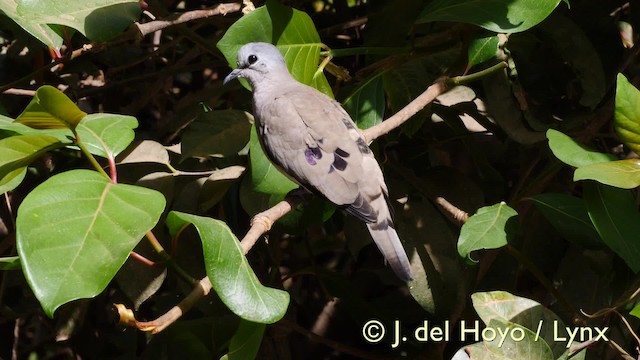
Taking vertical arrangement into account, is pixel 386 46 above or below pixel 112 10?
below

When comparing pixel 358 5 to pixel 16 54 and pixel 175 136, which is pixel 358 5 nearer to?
pixel 175 136

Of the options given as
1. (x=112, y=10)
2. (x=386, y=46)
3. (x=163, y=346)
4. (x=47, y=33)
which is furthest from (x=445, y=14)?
(x=163, y=346)

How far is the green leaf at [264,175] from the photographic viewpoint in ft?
7.61

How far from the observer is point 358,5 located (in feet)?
10.3

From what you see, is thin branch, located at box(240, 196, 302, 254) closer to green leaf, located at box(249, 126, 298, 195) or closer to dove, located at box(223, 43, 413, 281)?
green leaf, located at box(249, 126, 298, 195)

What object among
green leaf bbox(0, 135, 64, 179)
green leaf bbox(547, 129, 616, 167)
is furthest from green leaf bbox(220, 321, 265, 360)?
green leaf bbox(547, 129, 616, 167)

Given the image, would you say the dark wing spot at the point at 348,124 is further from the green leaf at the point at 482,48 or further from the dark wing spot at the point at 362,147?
the green leaf at the point at 482,48

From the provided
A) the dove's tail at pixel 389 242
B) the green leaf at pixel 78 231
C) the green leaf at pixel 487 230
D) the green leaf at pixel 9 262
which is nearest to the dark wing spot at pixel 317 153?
the dove's tail at pixel 389 242

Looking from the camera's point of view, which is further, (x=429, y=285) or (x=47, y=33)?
(x=429, y=285)

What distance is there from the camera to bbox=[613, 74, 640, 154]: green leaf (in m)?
1.98

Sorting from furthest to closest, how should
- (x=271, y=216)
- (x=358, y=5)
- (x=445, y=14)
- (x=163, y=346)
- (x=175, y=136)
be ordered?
(x=358, y=5)
(x=175, y=136)
(x=163, y=346)
(x=445, y=14)
(x=271, y=216)

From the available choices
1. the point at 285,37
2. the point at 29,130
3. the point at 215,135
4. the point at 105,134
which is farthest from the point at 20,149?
the point at 285,37

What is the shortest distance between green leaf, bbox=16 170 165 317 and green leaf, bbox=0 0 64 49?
552mm

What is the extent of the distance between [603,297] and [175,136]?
1.44 meters
